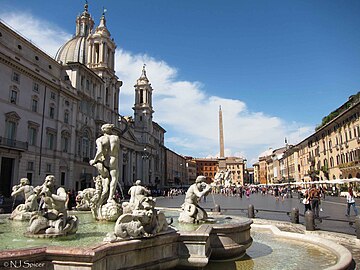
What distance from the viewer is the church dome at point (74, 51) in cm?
4838

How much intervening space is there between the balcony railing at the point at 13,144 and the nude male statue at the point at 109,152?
69.9 ft

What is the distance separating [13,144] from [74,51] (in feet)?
89.5

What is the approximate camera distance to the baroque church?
88.4 ft

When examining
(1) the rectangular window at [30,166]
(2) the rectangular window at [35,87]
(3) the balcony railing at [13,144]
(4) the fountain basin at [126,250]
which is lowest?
(4) the fountain basin at [126,250]

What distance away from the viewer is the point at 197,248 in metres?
5.19

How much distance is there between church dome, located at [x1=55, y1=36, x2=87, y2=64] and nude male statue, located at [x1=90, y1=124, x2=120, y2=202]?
4449cm

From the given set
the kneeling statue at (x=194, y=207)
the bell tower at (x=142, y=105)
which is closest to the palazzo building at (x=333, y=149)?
the kneeling statue at (x=194, y=207)

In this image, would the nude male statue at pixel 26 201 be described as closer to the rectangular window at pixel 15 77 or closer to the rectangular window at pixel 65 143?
the rectangular window at pixel 15 77

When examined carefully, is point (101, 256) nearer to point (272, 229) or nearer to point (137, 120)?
point (272, 229)

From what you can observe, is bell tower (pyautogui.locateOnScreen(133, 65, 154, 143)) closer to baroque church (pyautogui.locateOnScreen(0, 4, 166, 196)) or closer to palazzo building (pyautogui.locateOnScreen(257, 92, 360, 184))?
baroque church (pyautogui.locateOnScreen(0, 4, 166, 196))

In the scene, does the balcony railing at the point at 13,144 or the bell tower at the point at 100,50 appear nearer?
the balcony railing at the point at 13,144

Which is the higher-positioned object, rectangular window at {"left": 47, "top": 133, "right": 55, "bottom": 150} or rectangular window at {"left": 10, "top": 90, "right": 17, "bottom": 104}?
rectangular window at {"left": 10, "top": 90, "right": 17, "bottom": 104}

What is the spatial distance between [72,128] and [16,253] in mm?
34855

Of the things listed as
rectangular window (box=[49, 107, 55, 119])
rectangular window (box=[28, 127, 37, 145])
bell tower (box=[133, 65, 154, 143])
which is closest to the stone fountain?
rectangular window (box=[28, 127, 37, 145])
